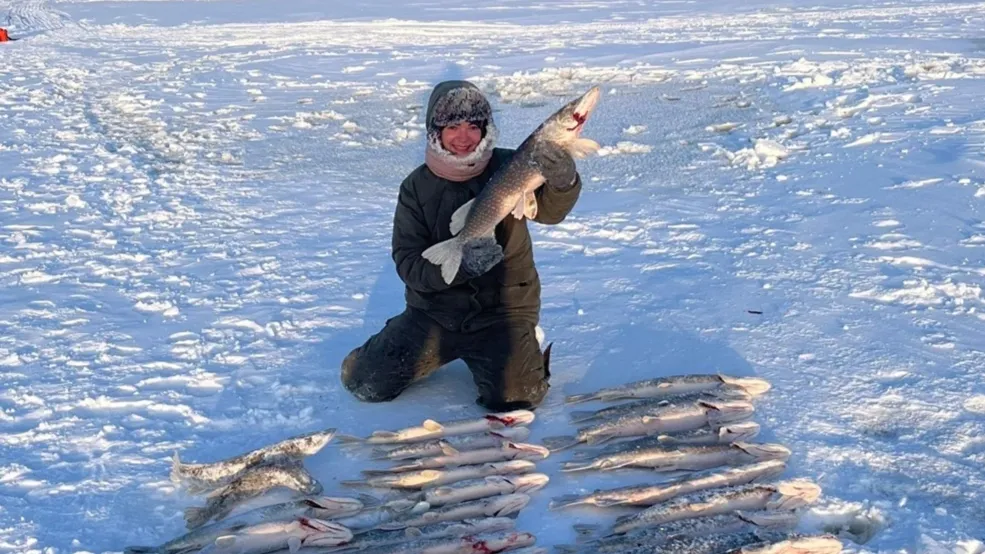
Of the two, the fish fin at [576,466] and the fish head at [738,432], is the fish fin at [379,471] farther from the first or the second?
the fish head at [738,432]

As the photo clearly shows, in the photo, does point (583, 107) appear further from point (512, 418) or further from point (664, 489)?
point (664, 489)

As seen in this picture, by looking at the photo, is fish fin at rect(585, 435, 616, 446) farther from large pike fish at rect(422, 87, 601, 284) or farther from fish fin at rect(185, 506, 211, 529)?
fish fin at rect(185, 506, 211, 529)

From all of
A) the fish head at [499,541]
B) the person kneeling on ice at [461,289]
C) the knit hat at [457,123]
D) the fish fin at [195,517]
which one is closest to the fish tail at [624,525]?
the fish head at [499,541]

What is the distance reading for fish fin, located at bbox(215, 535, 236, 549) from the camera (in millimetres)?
3252

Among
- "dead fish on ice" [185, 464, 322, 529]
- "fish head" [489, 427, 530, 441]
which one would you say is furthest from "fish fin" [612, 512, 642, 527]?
"dead fish on ice" [185, 464, 322, 529]

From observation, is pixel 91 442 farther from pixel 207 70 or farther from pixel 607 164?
pixel 207 70

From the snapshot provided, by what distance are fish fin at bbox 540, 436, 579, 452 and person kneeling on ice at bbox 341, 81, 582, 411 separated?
0.35m

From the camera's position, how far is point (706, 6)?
2128 cm

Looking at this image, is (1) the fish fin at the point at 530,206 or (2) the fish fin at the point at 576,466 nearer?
(2) the fish fin at the point at 576,466

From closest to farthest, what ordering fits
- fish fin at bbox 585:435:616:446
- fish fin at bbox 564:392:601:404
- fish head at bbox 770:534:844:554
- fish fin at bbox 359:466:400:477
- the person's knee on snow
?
1. fish head at bbox 770:534:844:554
2. fish fin at bbox 359:466:400:477
3. fish fin at bbox 585:435:616:446
4. fish fin at bbox 564:392:601:404
5. the person's knee on snow

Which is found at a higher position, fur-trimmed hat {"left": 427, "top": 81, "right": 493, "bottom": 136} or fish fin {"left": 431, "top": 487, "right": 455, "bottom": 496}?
fur-trimmed hat {"left": 427, "top": 81, "right": 493, "bottom": 136}

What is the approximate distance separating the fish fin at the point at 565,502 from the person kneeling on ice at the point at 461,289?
81 cm

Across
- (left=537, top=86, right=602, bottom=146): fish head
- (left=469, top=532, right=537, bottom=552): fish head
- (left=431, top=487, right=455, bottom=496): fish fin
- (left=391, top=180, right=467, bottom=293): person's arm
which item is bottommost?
(left=469, top=532, right=537, bottom=552): fish head

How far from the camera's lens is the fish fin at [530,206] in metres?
4.12
